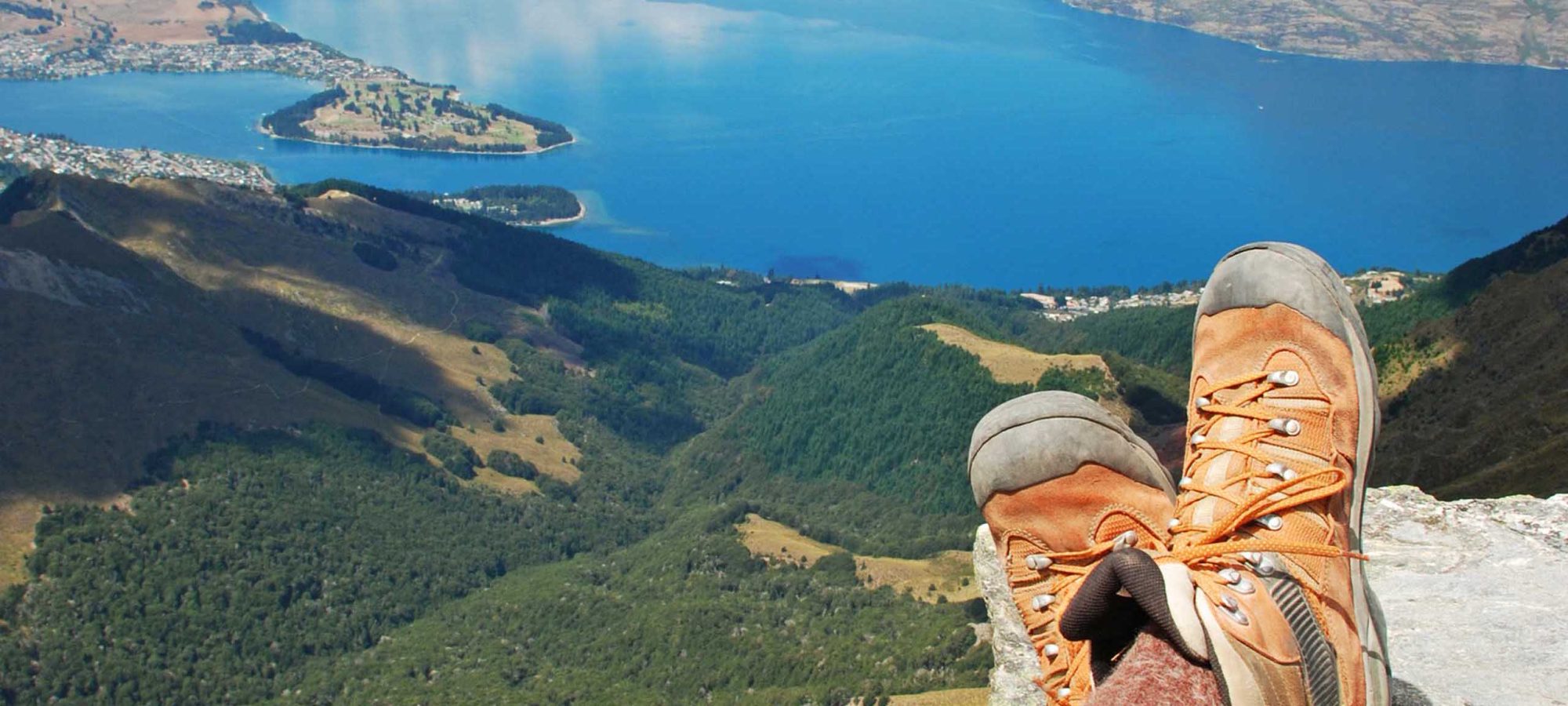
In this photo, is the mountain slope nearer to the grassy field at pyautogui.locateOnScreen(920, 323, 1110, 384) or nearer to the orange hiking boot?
the orange hiking boot

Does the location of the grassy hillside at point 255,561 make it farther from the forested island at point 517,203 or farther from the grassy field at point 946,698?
the forested island at point 517,203

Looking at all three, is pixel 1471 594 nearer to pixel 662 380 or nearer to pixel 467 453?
pixel 467 453

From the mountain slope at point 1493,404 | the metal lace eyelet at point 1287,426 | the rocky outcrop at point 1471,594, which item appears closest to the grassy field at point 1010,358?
the mountain slope at point 1493,404

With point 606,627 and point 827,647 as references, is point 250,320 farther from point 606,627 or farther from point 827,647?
point 827,647

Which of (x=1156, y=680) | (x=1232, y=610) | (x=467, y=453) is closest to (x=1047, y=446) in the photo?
(x=1232, y=610)

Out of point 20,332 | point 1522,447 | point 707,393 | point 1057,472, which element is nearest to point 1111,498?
point 1057,472

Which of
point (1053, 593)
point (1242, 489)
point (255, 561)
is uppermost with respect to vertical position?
point (1242, 489)
